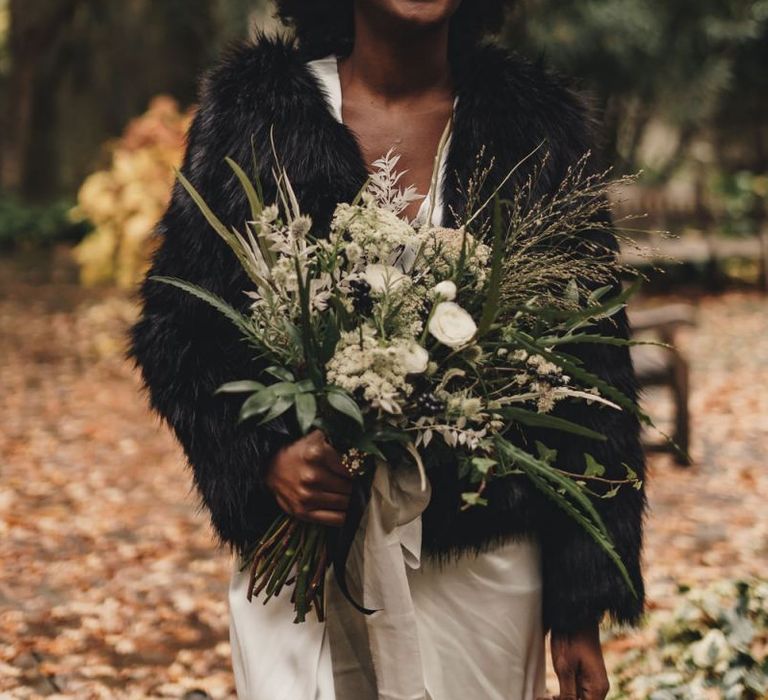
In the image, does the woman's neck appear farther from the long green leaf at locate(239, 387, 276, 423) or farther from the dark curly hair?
the long green leaf at locate(239, 387, 276, 423)

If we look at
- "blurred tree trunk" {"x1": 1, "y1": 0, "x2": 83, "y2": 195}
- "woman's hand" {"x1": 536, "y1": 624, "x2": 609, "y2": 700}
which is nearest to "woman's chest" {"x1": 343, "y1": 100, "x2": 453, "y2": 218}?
"woman's hand" {"x1": 536, "y1": 624, "x2": 609, "y2": 700}

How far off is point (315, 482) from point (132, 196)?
774 cm

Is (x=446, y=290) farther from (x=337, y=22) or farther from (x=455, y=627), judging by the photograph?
(x=337, y=22)

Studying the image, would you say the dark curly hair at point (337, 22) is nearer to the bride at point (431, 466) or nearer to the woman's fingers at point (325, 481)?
the bride at point (431, 466)

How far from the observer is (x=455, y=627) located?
2.06m

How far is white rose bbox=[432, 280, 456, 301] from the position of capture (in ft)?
5.59

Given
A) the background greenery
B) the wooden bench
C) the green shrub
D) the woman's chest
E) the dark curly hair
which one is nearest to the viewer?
the woman's chest

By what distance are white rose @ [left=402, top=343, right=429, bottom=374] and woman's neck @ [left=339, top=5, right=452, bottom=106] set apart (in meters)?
0.76

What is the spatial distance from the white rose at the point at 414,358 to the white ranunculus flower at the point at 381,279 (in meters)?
0.11

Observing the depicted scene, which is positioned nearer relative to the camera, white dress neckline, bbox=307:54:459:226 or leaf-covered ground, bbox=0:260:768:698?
white dress neckline, bbox=307:54:459:226

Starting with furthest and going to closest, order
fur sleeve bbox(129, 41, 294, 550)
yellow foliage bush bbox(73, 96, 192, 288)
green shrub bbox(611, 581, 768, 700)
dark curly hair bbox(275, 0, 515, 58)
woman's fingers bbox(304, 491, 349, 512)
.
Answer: yellow foliage bush bbox(73, 96, 192, 288), green shrub bbox(611, 581, 768, 700), dark curly hair bbox(275, 0, 515, 58), fur sleeve bbox(129, 41, 294, 550), woman's fingers bbox(304, 491, 349, 512)

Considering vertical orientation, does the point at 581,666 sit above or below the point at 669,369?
above

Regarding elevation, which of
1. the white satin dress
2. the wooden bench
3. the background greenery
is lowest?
the background greenery

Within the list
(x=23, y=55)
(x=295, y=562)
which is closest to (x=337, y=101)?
(x=295, y=562)
